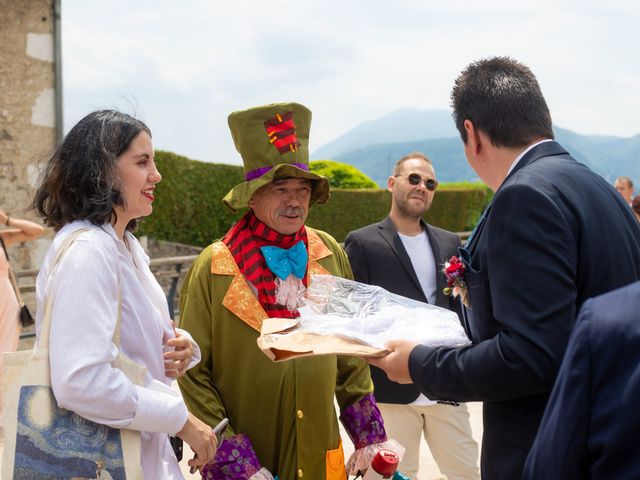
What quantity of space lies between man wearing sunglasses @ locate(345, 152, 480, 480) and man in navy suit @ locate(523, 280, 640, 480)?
10.1ft

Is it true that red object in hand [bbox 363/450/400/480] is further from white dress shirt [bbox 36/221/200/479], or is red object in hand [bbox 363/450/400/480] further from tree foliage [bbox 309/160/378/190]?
tree foliage [bbox 309/160/378/190]

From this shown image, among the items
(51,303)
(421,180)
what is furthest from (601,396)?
(421,180)

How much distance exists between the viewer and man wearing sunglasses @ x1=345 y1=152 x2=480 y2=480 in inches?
179

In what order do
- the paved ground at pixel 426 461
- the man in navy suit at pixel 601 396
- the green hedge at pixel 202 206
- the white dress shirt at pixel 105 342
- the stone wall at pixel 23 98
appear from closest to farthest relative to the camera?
the man in navy suit at pixel 601 396
the white dress shirt at pixel 105 342
the paved ground at pixel 426 461
the stone wall at pixel 23 98
the green hedge at pixel 202 206

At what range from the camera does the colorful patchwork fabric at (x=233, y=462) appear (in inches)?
112

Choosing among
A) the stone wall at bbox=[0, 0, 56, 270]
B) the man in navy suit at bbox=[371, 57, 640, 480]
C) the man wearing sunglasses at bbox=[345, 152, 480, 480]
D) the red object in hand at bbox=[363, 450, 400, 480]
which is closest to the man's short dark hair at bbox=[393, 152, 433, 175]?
the man wearing sunglasses at bbox=[345, 152, 480, 480]

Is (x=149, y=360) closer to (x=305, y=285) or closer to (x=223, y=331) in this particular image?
(x=223, y=331)

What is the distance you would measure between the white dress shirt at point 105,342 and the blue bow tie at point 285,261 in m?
0.87

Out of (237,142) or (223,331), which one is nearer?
(223,331)

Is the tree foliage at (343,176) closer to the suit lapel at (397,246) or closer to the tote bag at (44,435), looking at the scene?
the suit lapel at (397,246)

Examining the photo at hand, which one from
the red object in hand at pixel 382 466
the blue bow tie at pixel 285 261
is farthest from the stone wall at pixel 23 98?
the red object in hand at pixel 382 466

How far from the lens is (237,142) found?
10.8ft

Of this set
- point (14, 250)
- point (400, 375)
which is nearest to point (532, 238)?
point (400, 375)

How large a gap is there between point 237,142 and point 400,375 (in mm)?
1483
